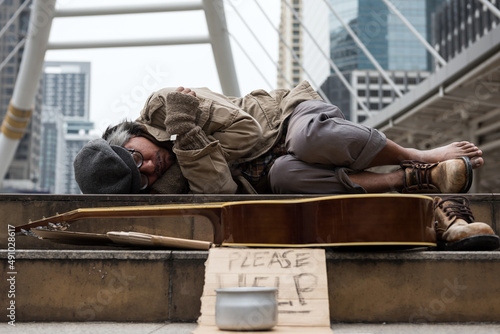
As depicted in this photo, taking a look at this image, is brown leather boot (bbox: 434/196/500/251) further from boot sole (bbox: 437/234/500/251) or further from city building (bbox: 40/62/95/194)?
city building (bbox: 40/62/95/194)

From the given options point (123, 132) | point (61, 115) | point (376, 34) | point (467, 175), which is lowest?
point (467, 175)

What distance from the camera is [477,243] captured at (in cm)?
226

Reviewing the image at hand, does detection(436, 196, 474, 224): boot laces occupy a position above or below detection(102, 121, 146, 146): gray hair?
below

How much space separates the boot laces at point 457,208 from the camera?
247 cm

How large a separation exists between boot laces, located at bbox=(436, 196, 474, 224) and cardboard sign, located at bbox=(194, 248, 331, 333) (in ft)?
2.50

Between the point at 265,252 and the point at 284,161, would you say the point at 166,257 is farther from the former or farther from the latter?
the point at 284,161

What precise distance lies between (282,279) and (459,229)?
831 millimetres

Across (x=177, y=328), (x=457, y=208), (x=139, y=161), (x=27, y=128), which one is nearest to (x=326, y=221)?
(x=177, y=328)

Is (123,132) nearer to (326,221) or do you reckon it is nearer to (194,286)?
(194,286)

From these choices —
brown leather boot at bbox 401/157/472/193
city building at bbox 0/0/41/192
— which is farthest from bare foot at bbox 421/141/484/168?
city building at bbox 0/0/41/192

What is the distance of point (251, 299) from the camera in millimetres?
1615

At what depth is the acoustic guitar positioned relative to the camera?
2066mm

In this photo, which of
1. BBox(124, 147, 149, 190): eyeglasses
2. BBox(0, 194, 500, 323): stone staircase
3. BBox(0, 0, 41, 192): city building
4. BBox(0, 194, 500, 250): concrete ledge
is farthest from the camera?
BBox(0, 0, 41, 192): city building

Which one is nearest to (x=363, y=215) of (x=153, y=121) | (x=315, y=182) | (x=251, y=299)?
(x=251, y=299)
